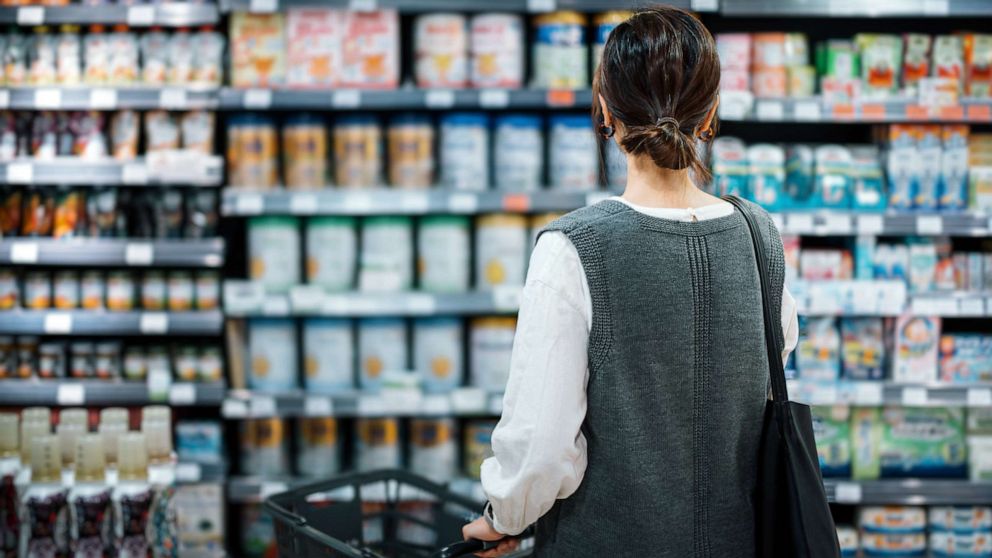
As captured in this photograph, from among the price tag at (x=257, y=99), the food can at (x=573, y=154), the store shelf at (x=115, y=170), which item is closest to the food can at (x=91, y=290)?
the store shelf at (x=115, y=170)

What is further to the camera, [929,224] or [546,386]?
[929,224]

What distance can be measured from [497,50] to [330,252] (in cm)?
95

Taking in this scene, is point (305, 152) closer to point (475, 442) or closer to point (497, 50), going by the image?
point (497, 50)

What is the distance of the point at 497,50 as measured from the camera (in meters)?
3.19

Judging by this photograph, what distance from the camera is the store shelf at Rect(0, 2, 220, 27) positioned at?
3.11 meters

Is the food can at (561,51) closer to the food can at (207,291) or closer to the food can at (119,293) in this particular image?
the food can at (207,291)

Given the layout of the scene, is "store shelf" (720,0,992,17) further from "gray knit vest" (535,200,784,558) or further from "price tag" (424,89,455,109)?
"gray knit vest" (535,200,784,558)

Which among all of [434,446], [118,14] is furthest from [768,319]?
[118,14]

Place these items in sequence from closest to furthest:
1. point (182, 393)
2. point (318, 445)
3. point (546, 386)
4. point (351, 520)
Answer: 1. point (546, 386)
2. point (351, 520)
3. point (182, 393)
4. point (318, 445)

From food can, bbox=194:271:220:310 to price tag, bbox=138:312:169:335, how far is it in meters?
0.13

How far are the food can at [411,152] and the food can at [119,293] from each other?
106cm

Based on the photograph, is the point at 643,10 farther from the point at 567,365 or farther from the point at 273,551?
the point at 273,551

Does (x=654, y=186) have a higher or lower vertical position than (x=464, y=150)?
Answer: lower

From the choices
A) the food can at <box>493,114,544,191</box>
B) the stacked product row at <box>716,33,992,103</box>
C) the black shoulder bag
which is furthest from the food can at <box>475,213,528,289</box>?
the black shoulder bag
